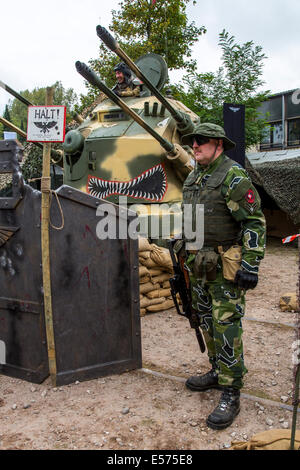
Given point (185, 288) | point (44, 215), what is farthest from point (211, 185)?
point (44, 215)

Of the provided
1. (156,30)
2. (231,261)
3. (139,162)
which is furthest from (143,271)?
(156,30)

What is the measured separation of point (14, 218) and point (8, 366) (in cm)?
117

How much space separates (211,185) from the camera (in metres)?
2.90

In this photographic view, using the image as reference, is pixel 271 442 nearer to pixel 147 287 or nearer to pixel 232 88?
pixel 147 287

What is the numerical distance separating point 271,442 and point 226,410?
55 cm

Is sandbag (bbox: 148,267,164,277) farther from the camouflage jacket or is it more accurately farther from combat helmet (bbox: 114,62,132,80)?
combat helmet (bbox: 114,62,132,80)

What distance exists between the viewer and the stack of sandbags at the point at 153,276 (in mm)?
5027

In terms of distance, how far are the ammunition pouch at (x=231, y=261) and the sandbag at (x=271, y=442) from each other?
3.05 ft

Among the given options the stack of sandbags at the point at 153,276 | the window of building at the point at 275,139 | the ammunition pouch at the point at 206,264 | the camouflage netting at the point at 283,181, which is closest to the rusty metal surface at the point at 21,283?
the ammunition pouch at the point at 206,264

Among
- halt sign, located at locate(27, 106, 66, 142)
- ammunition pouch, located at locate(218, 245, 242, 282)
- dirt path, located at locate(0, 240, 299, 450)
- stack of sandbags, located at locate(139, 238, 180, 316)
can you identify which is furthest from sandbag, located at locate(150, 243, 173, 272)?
halt sign, located at locate(27, 106, 66, 142)

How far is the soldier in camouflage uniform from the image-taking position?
2.80 metres

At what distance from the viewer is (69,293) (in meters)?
3.23
